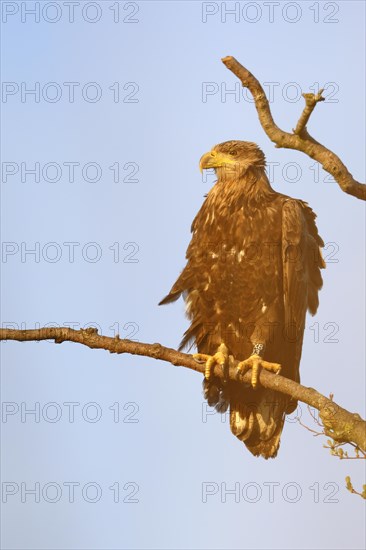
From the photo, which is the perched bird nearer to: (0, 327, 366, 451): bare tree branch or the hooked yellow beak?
the hooked yellow beak

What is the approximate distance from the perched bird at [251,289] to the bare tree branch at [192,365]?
4.22 ft

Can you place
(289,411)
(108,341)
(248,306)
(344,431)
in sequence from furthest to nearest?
(289,411) < (248,306) < (108,341) < (344,431)

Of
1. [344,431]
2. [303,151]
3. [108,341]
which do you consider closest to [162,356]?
[108,341]

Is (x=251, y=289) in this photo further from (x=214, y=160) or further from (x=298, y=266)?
(x=214, y=160)

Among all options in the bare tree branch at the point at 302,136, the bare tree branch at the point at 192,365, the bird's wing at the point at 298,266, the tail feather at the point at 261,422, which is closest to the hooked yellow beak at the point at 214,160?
the bird's wing at the point at 298,266

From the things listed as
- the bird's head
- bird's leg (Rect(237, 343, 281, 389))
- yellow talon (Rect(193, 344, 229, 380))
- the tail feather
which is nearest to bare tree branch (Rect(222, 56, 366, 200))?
bird's leg (Rect(237, 343, 281, 389))

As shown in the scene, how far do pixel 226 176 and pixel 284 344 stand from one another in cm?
150

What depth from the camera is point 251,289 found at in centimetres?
707

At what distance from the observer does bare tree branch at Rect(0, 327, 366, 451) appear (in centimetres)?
474

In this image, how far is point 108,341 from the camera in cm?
524

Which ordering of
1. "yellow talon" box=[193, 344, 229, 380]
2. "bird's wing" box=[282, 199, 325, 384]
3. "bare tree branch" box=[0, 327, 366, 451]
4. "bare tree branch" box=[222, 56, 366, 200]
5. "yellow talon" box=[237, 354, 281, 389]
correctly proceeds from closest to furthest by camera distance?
"bare tree branch" box=[222, 56, 366, 200] < "bare tree branch" box=[0, 327, 366, 451] < "yellow talon" box=[237, 354, 281, 389] < "yellow talon" box=[193, 344, 229, 380] < "bird's wing" box=[282, 199, 325, 384]

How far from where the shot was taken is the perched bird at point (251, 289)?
709 cm

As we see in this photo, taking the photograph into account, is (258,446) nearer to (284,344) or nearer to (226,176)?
(284,344)

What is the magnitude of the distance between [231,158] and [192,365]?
108 inches
